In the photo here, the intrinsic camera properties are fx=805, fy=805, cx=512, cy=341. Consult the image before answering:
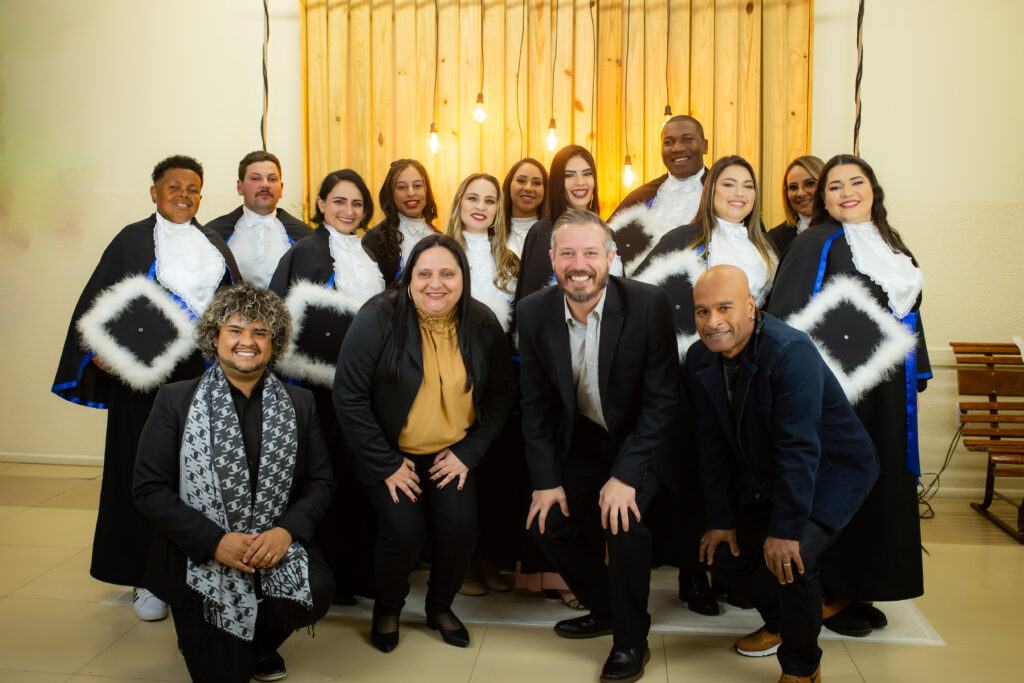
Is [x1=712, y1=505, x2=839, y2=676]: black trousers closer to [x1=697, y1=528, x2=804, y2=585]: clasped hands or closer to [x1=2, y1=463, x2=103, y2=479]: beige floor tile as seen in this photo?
[x1=697, y1=528, x2=804, y2=585]: clasped hands

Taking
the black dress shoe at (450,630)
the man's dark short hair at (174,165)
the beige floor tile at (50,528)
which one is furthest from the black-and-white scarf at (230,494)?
the beige floor tile at (50,528)

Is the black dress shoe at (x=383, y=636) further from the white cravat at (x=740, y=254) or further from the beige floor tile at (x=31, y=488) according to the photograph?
the beige floor tile at (x=31, y=488)

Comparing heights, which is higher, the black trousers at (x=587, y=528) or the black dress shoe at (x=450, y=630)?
the black trousers at (x=587, y=528)

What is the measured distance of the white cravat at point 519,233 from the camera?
3.42 m

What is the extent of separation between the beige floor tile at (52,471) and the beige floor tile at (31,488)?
2.9 inches

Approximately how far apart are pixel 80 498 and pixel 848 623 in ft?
12.8

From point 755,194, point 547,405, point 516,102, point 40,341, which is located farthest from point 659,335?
point 40,341

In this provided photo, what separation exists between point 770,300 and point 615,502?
3.17ft

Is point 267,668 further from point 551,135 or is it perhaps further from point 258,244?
point 551,135

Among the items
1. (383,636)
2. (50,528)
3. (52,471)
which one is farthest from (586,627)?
(52,471)

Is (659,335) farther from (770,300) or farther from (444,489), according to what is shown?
(444,489)

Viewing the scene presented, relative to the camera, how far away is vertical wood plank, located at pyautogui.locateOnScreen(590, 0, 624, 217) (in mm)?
4438

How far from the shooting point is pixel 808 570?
2.30 metres

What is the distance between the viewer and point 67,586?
10.5 feet
